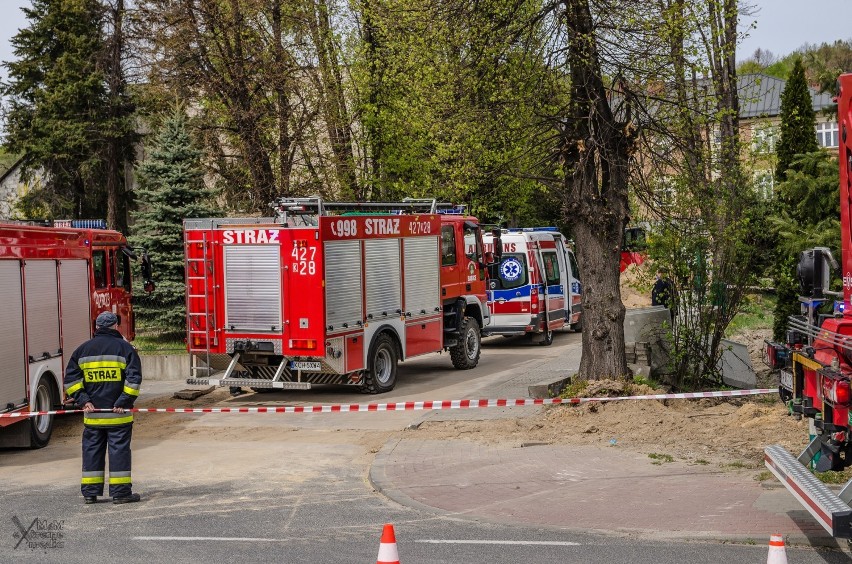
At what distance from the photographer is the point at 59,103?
1506 inches

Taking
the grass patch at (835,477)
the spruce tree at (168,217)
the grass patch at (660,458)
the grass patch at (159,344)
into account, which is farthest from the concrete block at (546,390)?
the spruce tree at (168,217)

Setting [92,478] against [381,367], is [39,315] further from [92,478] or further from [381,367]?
[381,367]

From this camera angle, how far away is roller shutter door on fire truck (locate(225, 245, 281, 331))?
15.7 meters

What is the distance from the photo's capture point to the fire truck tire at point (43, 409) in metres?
12.9

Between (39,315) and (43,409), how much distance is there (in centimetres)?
122

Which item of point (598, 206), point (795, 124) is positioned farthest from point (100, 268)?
point (795, 124)

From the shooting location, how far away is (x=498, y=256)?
2091 cm

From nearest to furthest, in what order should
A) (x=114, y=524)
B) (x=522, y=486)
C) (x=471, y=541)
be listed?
(x=471, y=541)
(x=114, y=524)
(x=522, y=486)

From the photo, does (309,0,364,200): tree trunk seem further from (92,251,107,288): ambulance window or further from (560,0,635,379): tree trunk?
(560,0,635,379): tree trunk

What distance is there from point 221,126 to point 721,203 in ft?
55.6

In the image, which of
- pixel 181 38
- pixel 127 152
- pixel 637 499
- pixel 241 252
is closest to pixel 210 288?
pixel 241 252

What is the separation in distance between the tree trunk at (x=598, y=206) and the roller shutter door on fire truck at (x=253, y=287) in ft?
15.2

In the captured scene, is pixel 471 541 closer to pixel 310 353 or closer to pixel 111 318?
pixel 111 318

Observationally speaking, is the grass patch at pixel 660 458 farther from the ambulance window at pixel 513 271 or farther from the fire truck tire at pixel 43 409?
the ambulance window at pixel 513 271
